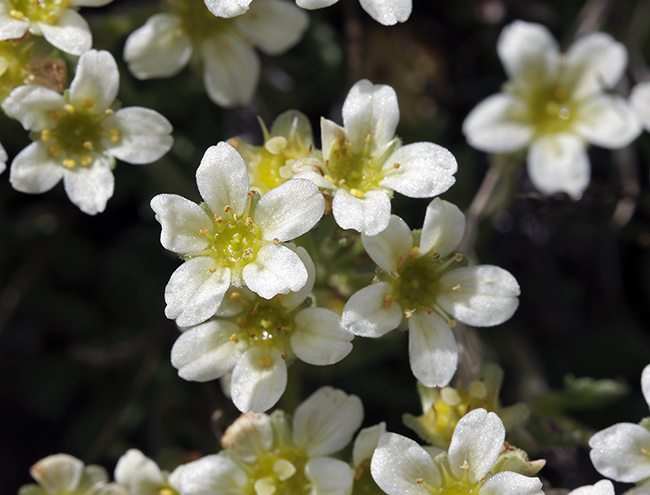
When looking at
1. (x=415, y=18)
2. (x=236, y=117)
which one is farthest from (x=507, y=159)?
(x=236, y=117)

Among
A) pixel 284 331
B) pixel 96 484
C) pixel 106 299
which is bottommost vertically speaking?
pixel 106 299

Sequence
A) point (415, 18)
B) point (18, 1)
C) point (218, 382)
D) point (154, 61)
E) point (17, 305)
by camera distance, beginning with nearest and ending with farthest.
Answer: point (18, 1)
point (154, 61)
point (218, 382)
point (17, 305)
point (415, 18)

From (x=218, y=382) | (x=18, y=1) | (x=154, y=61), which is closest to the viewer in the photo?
(x=18, y=1)

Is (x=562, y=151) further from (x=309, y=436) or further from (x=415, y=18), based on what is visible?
(x=309, y=436)

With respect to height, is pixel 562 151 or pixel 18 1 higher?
pixel 18 1

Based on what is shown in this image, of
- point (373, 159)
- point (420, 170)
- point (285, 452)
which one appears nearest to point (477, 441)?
point (285, 452)

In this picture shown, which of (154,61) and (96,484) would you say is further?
(154,61)

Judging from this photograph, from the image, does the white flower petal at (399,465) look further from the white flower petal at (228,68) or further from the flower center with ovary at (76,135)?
the white flower petal at (228,68)

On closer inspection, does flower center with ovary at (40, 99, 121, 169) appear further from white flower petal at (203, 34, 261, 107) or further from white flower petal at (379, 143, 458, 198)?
white flower petal at (379, 143, 458, 198)
